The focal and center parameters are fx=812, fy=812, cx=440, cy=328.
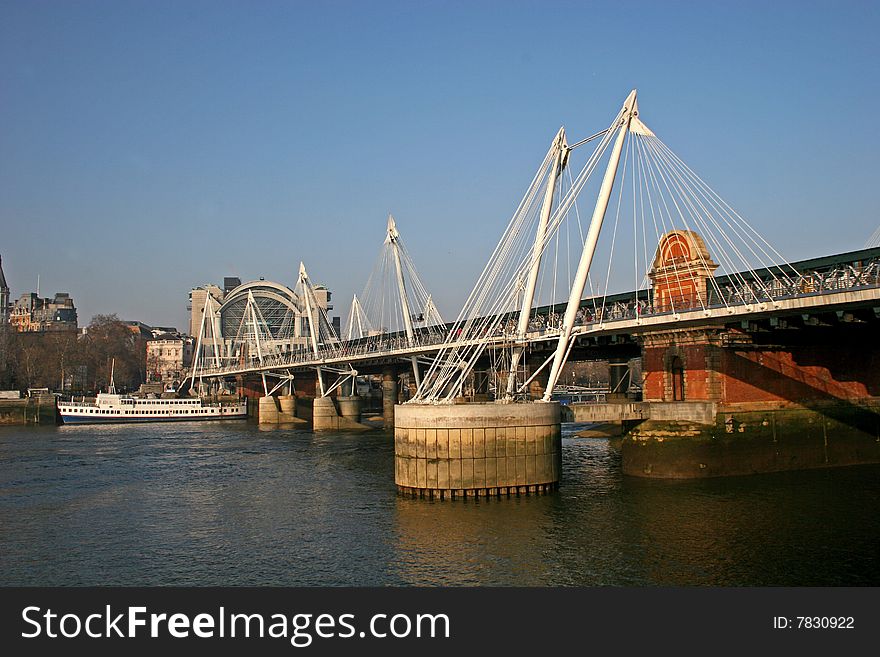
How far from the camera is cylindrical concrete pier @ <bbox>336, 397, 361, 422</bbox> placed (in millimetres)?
98375

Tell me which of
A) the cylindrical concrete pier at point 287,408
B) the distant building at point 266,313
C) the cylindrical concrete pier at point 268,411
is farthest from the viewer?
the distant building at point 266,313

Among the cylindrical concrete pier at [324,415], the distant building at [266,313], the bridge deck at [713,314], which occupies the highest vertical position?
the distant building at [266,313]

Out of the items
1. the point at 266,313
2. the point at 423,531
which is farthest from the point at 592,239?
the point at 266,313

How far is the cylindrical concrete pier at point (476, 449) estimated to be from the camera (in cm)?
3819

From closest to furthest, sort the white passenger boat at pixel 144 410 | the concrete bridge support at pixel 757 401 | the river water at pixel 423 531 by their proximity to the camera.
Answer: the river water at pixel 423 531
the concrete bridge support at pixel 757 401
the white passenger boat at pixel 144 410

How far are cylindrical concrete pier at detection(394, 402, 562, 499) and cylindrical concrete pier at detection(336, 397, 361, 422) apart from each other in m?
59.6

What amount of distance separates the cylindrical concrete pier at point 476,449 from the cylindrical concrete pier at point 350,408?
2345 inches

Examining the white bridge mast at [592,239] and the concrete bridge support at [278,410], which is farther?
the concrete bridge support at [278,410]

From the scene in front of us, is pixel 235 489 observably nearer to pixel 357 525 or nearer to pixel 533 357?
pixel 357 525

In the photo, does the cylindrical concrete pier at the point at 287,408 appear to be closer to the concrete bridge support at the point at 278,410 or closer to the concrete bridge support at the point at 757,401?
the concrete bridge support at the point at 278,410

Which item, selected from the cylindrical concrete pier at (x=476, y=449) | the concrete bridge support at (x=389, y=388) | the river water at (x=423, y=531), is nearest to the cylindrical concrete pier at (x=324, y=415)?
the concrete bridge support at (x=389, y=388)

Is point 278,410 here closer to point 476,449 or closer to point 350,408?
point 350,408

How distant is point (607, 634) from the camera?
1744 centimetres

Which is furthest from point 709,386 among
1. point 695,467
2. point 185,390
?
point 185,390
